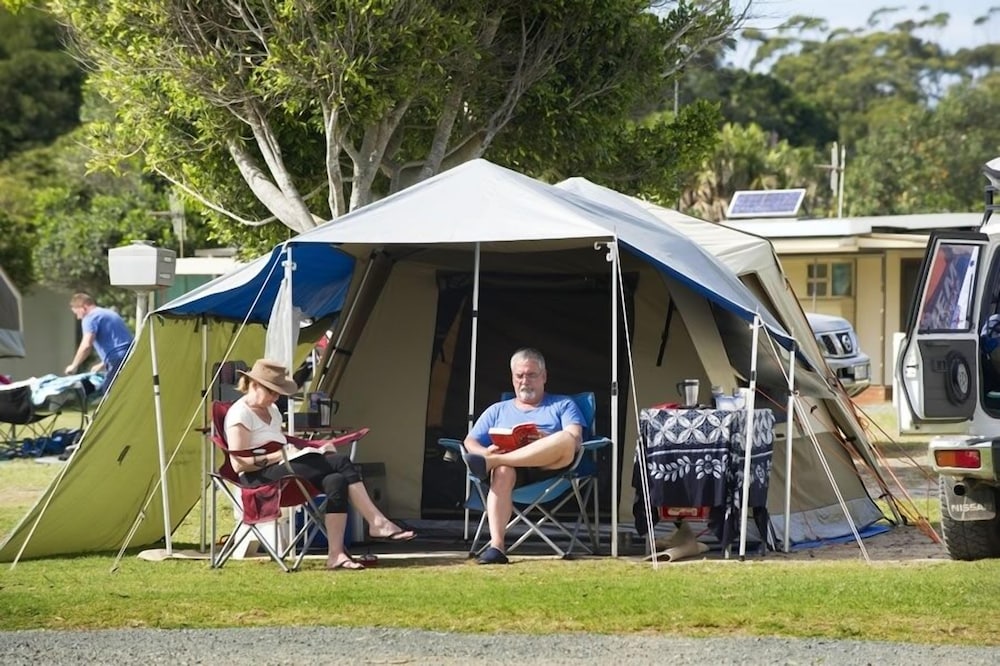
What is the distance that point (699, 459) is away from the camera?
26.0 feet

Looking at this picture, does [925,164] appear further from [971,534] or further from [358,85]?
[971,534]

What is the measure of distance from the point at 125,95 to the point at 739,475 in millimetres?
7162

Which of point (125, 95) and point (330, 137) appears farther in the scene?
point (125, 95)

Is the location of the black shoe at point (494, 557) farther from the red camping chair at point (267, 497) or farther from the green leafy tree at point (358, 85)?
the green leafy tree at point (358, 85)

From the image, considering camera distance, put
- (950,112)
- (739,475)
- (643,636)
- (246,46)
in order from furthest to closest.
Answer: (950,112)
(246,46)
(739,475)
(643,636)

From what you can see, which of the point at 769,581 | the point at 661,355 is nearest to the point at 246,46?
the point at 661,355

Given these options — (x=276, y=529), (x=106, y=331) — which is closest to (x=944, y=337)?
(x=276, y=529)

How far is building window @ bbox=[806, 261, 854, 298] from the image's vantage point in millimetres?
22750

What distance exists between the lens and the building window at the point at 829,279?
2275 centimetres

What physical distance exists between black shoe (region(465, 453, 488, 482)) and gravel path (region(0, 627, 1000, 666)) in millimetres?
2252

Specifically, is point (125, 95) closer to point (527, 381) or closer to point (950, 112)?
point (527, 381)

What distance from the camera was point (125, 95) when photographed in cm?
1323

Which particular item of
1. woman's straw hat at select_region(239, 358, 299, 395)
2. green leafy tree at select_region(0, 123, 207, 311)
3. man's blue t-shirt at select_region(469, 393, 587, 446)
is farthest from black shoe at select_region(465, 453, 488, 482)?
green leafy tree at select_region(0, 123, 207, 311)

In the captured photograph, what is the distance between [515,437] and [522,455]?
0.16m
